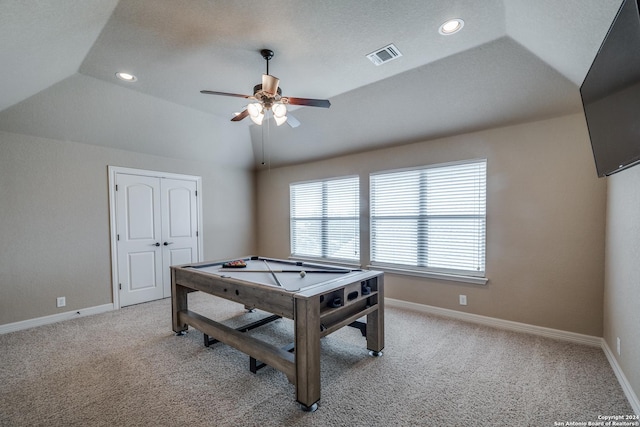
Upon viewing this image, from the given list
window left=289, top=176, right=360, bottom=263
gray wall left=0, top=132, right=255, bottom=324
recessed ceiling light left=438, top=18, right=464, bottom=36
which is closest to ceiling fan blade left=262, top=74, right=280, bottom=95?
recessed ceiling light left=438, top=18, right=464, bottom=36

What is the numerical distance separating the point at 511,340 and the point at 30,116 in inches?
241

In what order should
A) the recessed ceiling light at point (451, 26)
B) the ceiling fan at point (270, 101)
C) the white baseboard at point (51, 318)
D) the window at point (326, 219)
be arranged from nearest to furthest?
the recessed ceiling light at point (451, 26)
the ceiling fan at point (270, 101)
the white baseboard at point (51, 318)
the window at point (326, 219)

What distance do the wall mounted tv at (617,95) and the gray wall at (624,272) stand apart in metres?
0.44

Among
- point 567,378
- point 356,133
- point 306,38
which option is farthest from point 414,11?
point 567,378

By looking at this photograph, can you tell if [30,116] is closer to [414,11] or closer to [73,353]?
[73,353]

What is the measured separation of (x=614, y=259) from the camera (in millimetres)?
2547

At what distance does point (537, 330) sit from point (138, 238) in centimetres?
566

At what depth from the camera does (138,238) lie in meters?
4.56

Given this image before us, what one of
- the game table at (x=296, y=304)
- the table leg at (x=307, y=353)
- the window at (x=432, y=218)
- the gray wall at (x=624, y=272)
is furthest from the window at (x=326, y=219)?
the gray wall at (x=624, y=272)

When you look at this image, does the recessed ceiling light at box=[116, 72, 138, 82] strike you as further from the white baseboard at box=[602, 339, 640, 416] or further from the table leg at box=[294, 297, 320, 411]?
the white baseboard at box=[602, 339, 640, 416]

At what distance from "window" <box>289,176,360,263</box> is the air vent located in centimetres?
221

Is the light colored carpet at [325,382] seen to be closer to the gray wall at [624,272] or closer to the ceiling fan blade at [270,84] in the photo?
the gray wall at [624,272]

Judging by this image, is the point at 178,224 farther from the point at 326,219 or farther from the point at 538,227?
the point at 538,227

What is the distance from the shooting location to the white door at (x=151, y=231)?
4402 mm
